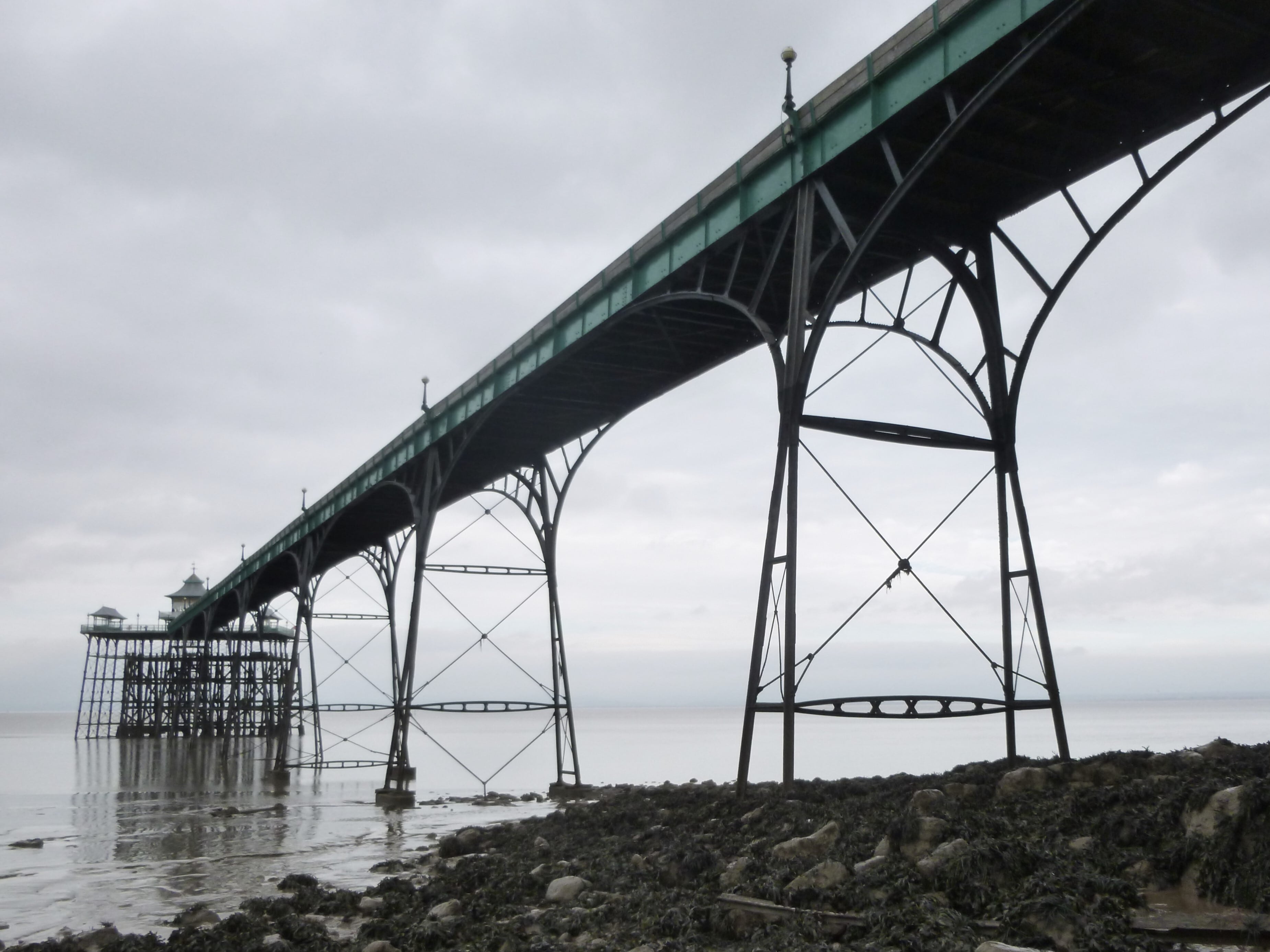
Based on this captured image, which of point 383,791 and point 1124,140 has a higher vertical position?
point 1124,140

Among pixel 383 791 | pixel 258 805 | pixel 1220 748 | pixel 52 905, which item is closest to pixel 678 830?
pixel 1220 748

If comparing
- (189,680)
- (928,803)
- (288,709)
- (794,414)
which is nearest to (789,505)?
(794,414)

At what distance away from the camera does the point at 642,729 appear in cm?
16538

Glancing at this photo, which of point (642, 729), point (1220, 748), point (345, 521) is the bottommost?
point (642, 729)

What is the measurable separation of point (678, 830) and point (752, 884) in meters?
4.41

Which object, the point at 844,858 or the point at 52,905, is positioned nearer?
the point at 844,858

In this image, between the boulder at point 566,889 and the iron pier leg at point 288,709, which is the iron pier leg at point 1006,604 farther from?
the iron pier leg at point 288,709

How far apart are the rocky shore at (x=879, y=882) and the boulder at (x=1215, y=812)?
2cm

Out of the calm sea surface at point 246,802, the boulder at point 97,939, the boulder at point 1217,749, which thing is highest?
the boulder at point 1217,749

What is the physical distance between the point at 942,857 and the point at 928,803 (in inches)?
76.9

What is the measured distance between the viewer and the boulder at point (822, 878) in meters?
10.6

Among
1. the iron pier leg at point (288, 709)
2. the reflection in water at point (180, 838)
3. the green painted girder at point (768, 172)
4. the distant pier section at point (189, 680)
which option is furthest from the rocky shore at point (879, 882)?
the distant pier section at point (189, 680)

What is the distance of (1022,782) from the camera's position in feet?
41.6

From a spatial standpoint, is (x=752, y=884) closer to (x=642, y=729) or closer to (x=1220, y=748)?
(x=1220, y=748)
